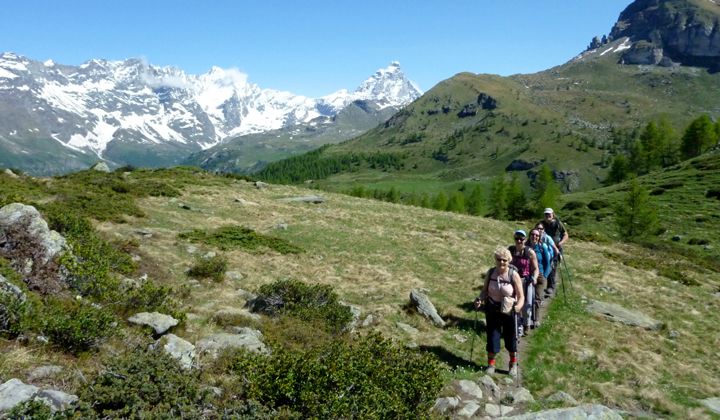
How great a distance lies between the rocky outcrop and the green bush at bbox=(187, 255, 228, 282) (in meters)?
5.81

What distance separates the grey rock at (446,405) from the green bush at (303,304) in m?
4.88

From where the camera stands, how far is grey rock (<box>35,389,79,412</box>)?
627 cm

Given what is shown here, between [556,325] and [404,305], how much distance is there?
593cm

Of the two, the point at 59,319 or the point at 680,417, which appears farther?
the point at 680,417

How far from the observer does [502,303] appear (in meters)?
12.3

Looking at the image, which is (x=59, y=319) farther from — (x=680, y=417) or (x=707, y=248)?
(x=707, y=248)

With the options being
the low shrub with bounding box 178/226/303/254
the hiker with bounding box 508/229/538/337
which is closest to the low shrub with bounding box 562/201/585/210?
the low shrub with bounding box 178/226/303/254

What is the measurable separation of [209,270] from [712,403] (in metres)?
17.5

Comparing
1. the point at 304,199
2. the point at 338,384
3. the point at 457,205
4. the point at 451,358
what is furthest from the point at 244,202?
the point at 457,205

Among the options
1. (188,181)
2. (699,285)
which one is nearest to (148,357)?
(699,285)

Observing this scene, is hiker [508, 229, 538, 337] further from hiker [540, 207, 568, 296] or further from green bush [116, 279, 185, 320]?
green bush [116, 279, 185, 320]

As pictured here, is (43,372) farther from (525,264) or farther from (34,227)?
(525,264)

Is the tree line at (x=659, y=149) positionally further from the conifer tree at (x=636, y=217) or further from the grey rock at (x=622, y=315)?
the grey rock at (x=622, y=315)

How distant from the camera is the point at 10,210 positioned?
1264 cm
